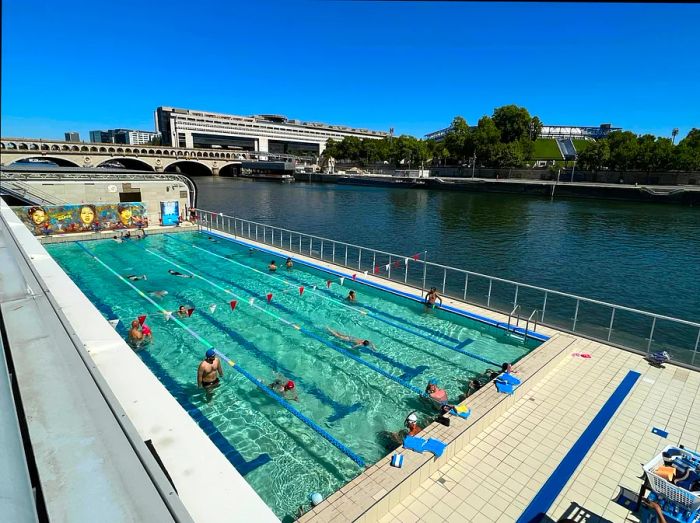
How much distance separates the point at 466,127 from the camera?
11450cm

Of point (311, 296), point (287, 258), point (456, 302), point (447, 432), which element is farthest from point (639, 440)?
point (287, 258)

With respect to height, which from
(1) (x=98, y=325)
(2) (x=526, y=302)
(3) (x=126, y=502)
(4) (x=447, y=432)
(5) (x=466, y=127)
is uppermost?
(5) (x=466, y=127)

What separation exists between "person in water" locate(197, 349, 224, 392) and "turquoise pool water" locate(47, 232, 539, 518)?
35 cm

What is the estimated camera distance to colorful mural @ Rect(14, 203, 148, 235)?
28016 millimetres

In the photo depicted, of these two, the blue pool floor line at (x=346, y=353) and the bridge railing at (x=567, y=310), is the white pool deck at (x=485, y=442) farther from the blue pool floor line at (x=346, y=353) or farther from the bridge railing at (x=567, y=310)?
the blue pool floor line at (x=346, y=353)

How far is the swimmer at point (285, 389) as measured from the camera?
1148 cm

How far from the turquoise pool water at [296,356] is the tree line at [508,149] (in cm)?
8681

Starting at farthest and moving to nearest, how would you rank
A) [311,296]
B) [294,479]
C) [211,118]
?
[211,118] < [311,296] < [294,479]

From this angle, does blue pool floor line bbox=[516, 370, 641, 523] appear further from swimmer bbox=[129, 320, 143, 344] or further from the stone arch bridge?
the stone arch bridge

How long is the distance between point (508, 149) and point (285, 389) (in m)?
103

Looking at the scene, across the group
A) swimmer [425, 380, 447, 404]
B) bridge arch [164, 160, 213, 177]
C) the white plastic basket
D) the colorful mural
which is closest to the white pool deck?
the white plastic basket

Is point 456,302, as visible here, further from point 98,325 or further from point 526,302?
point 98,325

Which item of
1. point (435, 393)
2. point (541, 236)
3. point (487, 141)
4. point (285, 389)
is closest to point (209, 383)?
point (285, 389)

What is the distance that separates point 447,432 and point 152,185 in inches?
1325
